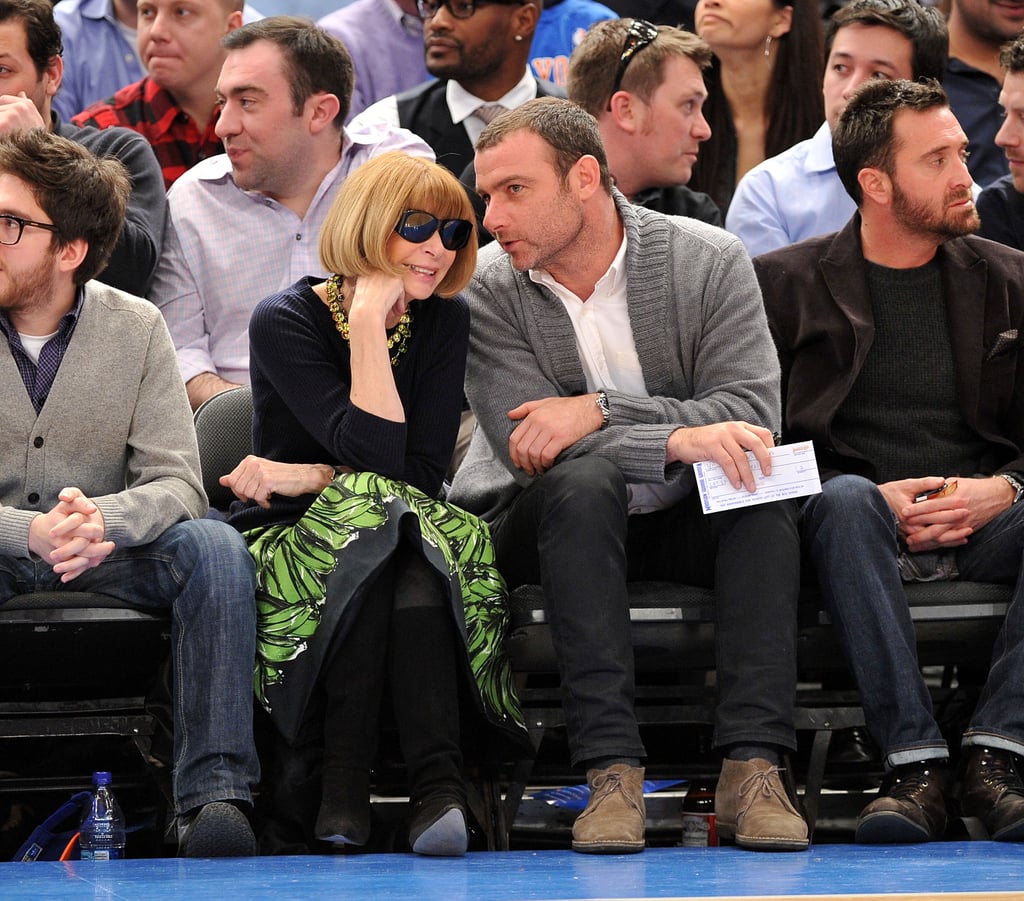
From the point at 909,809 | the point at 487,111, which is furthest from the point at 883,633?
the point at 487,111

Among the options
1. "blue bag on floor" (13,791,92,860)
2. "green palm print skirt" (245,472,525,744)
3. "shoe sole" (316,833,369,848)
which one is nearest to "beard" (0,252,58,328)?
"green palm print skirt" (245,472,525,744)

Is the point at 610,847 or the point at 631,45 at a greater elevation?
the point at 631,45

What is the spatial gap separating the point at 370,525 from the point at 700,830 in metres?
0.96

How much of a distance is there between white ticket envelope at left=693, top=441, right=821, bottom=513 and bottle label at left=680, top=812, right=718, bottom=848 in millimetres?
654

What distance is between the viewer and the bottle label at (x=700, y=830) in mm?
3213

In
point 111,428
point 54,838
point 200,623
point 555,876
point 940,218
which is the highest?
point 940,218

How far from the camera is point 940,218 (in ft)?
11.9

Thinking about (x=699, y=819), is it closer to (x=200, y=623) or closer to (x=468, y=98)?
(x=200, y=623)

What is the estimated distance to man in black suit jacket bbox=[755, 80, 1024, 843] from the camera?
3.03 m

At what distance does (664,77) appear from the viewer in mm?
4500

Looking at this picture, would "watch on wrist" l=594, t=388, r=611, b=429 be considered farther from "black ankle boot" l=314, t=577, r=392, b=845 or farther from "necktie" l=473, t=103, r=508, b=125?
"necktie" l=473, t=103, r=508, b=125

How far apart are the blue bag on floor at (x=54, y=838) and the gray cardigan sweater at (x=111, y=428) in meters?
0.55

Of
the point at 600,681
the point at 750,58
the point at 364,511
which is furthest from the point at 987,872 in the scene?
the point at 750,58

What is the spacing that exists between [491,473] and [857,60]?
6.20 ft
